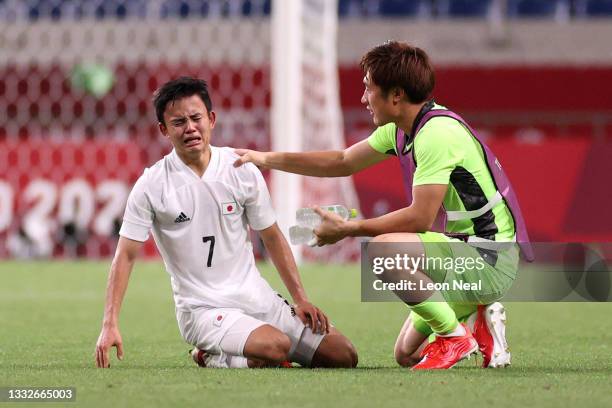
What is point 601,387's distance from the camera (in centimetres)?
391

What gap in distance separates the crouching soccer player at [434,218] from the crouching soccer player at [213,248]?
40 centimetres

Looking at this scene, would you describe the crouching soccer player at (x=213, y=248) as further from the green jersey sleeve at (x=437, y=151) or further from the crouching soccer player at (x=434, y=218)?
the green jersey sleeve at (x=437, y=151)

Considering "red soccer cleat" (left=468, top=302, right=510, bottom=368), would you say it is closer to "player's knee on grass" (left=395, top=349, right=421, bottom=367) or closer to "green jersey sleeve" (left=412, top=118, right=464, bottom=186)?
"player's knee on grass" (left=395, top=349, right=421, bottom=367)

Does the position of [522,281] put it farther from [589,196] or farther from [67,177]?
[67,177]

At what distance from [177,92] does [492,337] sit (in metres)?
1.49

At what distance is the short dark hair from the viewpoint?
4652mm

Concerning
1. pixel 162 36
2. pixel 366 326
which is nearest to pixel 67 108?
pixel 162 36

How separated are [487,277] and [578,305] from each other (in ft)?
12.5

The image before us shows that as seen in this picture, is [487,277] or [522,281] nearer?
[487,277]

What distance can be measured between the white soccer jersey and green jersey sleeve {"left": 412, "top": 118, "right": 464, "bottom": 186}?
717mm

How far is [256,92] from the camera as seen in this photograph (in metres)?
15.9

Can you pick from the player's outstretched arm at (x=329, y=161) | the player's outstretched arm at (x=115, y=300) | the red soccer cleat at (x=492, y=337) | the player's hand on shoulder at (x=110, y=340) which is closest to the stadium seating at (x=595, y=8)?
the player's outstretched arm at (x=329, y=161)

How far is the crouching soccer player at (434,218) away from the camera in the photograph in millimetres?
4371

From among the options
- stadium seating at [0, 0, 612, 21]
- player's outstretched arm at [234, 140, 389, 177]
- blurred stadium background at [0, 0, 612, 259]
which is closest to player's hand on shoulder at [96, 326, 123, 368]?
player's outstretched arm at [234, 140, 389, 177]
